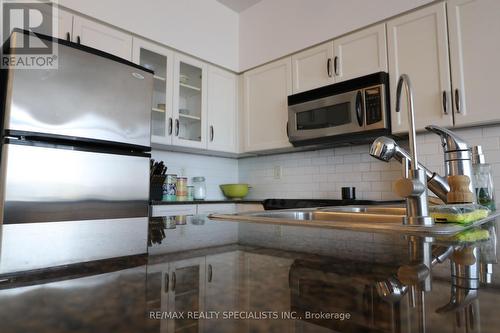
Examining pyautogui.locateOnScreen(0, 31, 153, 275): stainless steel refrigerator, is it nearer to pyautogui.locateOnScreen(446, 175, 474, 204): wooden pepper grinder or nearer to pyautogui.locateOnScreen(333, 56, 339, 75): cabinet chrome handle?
pyautogui.locateOnScreen(446, 175, 474, 204): wooden pepper grinder

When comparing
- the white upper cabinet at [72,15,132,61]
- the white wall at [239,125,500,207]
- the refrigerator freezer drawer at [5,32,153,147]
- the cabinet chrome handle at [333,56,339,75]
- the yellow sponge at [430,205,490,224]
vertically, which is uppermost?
the white upper cabinet at [72,15,132,61]

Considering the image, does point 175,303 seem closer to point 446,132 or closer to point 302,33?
point 446,132

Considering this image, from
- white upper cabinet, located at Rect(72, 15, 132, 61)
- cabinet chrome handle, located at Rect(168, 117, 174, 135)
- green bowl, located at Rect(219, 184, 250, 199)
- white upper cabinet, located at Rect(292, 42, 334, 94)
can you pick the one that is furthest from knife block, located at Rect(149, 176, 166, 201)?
white upper cabinet, located at Rect(292, 42, 334, 94)

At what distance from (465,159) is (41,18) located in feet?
7.81

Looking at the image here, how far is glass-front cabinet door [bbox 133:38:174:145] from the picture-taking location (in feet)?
8.26

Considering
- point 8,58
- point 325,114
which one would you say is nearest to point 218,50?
point 325,114

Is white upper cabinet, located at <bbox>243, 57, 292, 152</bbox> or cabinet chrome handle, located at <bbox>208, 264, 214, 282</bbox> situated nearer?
cabinet chrome handle, located at <bbox>208, 264, 214, 282</bbox>

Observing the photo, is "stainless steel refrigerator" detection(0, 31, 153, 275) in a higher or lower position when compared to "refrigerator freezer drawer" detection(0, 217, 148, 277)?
higher

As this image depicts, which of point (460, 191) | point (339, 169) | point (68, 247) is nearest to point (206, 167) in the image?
point (339, 169)

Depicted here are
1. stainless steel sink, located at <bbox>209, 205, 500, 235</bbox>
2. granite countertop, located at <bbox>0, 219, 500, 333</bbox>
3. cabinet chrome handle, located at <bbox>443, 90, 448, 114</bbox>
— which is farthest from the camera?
cabinet chrome handle, located at <bbox>443, 90, 448, 114</bbox>

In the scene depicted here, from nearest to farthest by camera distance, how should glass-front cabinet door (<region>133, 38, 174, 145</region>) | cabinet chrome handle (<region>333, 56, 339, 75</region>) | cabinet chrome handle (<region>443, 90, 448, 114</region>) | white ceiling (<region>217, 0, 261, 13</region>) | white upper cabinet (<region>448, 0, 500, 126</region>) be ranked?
white upper cabinet (<region>448, 0, 500, 126</region>) < cabinet chrome handle (<region>443, 90, 448, 114</region>) < cabinet chrome handle (<region>333, 56, 339, 75</region>) < glass-front cabinet door (<region>133, 38, 174, 145</region>) < white ceiling (<region>217, 0, 261, 13</region>)

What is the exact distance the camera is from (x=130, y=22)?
2.35 metres

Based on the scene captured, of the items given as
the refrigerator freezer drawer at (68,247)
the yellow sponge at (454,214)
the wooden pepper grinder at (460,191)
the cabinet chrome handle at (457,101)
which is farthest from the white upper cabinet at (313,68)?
the refrigerator freezer drawer at (68,247)

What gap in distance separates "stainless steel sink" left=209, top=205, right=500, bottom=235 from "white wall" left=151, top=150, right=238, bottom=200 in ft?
6.22
